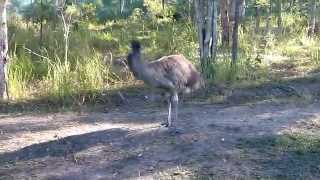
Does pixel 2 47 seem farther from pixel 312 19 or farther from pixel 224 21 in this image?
pixel 312 19

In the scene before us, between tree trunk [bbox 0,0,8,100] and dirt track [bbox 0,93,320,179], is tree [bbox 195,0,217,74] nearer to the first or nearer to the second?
dirt track [bbox 0,93,320,179]

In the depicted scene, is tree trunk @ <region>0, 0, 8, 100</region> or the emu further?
tree trunk @ <region>0, 0, 8, 100</region>

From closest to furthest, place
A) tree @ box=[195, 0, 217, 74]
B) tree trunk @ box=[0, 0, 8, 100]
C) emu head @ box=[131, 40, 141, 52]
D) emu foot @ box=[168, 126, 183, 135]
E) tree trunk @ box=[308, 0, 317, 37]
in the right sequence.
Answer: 1. emu head @ box=[131, 40, 141, 52]
2. emu foot @ box=[168, 126, 183, 135]
3. tree trunk @ box=[0, 0, 8, 100]
4. tree @ box=[195, 0, 217, 74]
5. tree trunk @ box=[308, 0, 317, 37]

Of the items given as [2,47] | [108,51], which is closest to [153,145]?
[2,47]

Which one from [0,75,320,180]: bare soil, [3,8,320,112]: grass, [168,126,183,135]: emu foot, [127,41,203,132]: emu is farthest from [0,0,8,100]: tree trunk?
[168,126,183,135]: emu foot

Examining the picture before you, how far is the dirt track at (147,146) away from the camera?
490cm

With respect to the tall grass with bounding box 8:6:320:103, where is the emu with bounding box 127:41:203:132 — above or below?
above

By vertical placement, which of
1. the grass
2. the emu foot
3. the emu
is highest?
the emu

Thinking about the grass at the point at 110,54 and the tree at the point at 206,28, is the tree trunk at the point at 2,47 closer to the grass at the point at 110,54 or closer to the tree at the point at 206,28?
the grass at the point at 110,54

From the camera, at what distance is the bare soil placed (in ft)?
16.1

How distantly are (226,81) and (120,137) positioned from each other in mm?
2993

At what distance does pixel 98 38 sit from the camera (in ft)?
37.6

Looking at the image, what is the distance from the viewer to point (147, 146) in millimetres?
5375

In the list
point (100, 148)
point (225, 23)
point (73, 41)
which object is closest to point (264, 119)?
point (100, 148)
